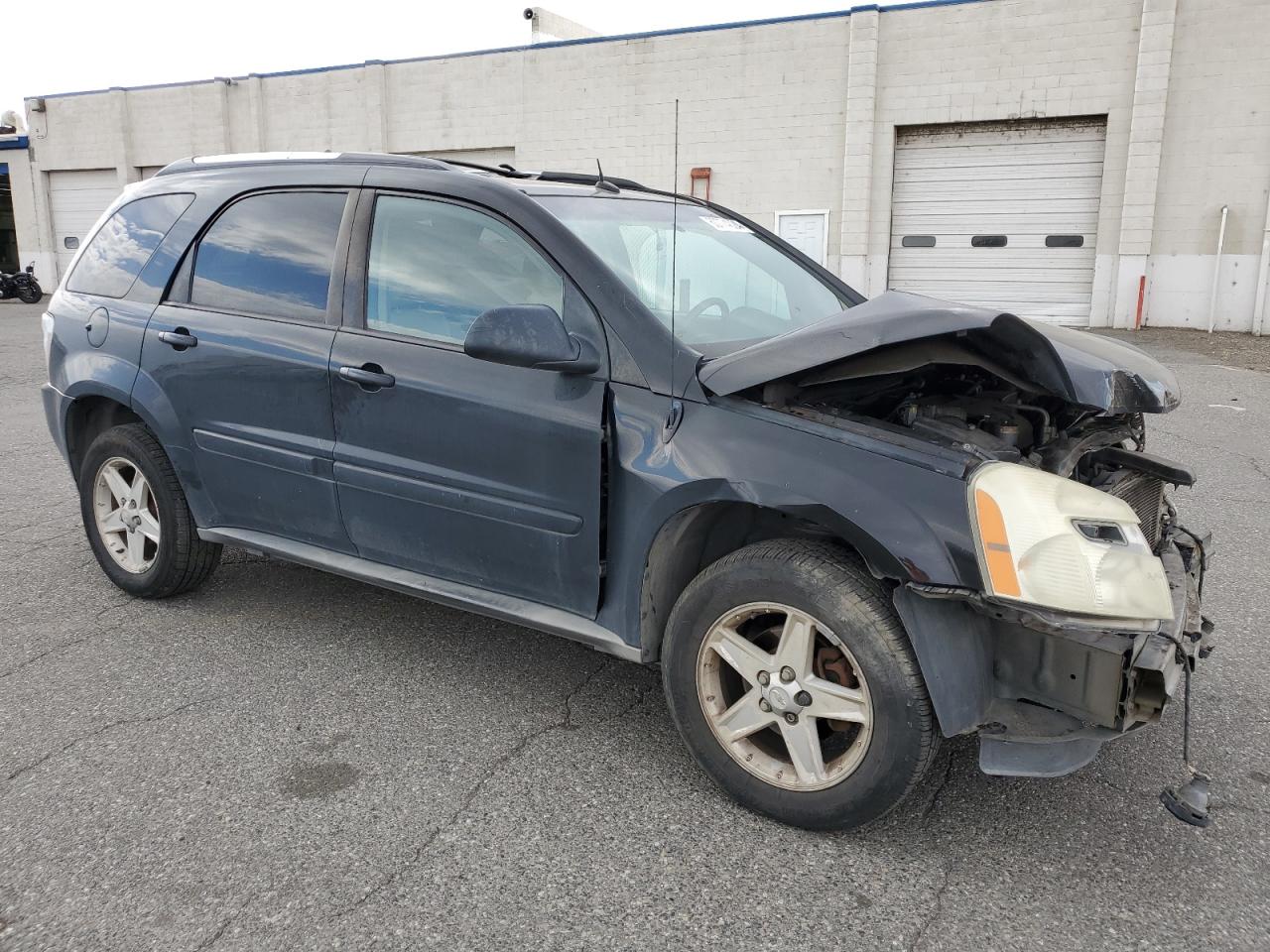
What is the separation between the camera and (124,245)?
431 cm

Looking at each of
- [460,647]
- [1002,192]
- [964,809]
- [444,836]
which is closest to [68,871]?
[444,836]

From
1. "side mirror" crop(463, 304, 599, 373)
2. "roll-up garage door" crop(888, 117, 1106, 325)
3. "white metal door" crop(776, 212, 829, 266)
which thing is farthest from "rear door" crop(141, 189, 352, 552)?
"roll-up garage door" crop(888, 117, 1106, 325)

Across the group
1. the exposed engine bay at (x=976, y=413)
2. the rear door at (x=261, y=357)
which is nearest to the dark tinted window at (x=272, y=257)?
the rear door at (x=261, y=357)

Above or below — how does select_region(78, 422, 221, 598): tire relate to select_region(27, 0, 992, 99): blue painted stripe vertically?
below

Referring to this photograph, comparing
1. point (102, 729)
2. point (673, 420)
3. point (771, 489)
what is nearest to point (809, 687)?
point (771, 489)

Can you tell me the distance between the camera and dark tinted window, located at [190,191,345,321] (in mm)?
3604

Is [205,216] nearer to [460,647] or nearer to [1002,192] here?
[460,647]

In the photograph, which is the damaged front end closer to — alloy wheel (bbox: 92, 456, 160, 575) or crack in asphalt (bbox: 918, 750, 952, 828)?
crack in asphalt (bbox: 918, 750, 952, 828)

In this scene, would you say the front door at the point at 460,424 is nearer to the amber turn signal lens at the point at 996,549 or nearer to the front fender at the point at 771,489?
the front fender at the point at 771,489

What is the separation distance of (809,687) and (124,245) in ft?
11.6

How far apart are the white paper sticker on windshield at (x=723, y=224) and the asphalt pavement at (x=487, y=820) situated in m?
1.77

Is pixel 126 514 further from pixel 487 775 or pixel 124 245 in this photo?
pixel 487 775

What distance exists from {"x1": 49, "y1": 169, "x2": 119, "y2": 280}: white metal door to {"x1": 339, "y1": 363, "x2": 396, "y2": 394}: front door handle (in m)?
28.5

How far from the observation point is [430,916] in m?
2.34
